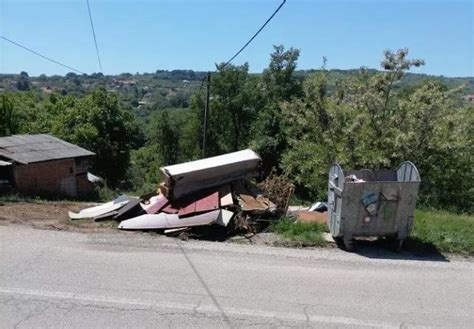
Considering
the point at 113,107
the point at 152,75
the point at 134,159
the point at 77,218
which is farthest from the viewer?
the point at 134,159

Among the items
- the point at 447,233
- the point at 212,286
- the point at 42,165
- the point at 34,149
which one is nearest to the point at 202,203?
the point at 212,286

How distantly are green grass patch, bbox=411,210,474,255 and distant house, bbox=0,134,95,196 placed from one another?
15.1 m

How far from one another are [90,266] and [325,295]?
2.89 m

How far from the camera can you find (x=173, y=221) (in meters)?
7.44

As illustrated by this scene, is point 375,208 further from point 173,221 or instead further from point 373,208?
point 173,221

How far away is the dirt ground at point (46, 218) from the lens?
754cm

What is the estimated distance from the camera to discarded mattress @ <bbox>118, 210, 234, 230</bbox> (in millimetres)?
7342

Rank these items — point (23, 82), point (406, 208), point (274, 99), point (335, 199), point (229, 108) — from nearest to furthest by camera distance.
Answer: point (406, 208)
point (335, 199)
point (274, 99)
point (229, 108)
point (23, 82)

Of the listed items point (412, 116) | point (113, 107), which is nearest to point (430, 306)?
point (412, 116)

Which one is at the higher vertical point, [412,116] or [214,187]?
[412,116]

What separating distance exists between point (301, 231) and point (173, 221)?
209cm

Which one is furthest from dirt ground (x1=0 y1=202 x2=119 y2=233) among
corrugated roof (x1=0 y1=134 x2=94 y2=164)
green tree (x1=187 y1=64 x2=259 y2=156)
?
green tree (x1=187 y1=64 x2=259 y2=156)

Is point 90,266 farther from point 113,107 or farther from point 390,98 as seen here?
point 113,107

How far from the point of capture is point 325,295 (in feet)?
16.9
